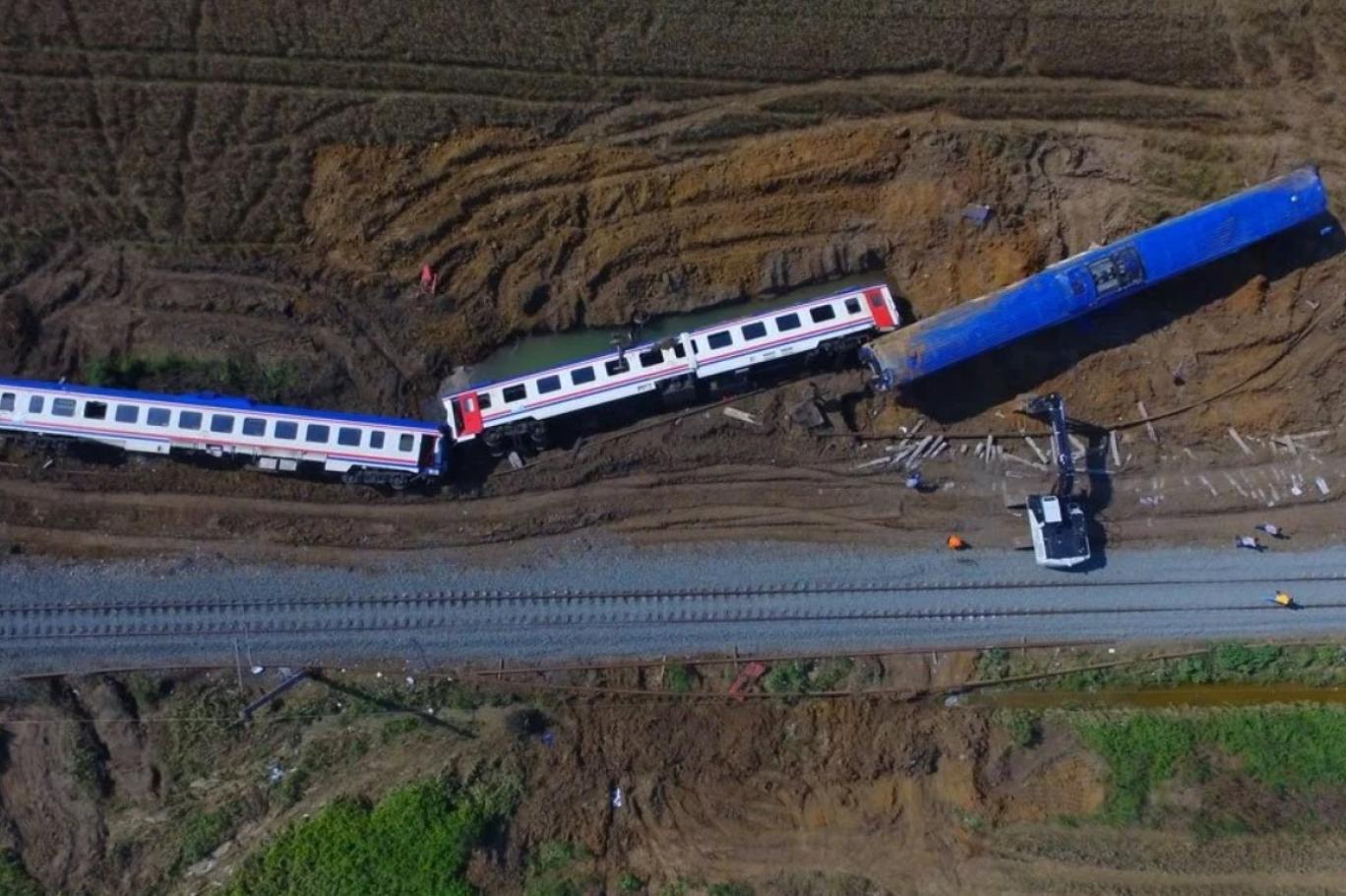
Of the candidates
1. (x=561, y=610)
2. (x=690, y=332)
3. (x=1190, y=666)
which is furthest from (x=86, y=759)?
(x=1190, y=666)

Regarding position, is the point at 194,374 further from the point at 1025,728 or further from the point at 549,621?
the point at 1025,728

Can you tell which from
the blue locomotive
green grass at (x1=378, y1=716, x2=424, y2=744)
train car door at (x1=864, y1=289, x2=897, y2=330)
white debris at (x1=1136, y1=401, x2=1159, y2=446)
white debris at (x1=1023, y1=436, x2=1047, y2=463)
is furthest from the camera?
white debris at (x1=1136, y1=401, x2=1159, y2=446)

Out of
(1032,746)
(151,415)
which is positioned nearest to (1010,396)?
(1032,746)

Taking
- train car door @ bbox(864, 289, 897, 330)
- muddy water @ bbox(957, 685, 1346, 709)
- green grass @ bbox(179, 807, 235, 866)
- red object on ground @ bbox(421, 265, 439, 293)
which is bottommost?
green grass @ bbox(179, 807, 235, 866)

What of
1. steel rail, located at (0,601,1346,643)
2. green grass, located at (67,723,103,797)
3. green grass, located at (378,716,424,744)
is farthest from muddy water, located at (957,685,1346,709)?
green grass, located at (67,723,103,797)

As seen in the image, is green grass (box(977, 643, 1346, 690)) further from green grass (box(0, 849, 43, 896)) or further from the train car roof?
green grass (box(0, 849, 43, 896))

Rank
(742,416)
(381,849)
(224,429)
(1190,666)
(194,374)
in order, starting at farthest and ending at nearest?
(742,416) → (1190,666) → (194,374) → (224,429) → (381,849)
